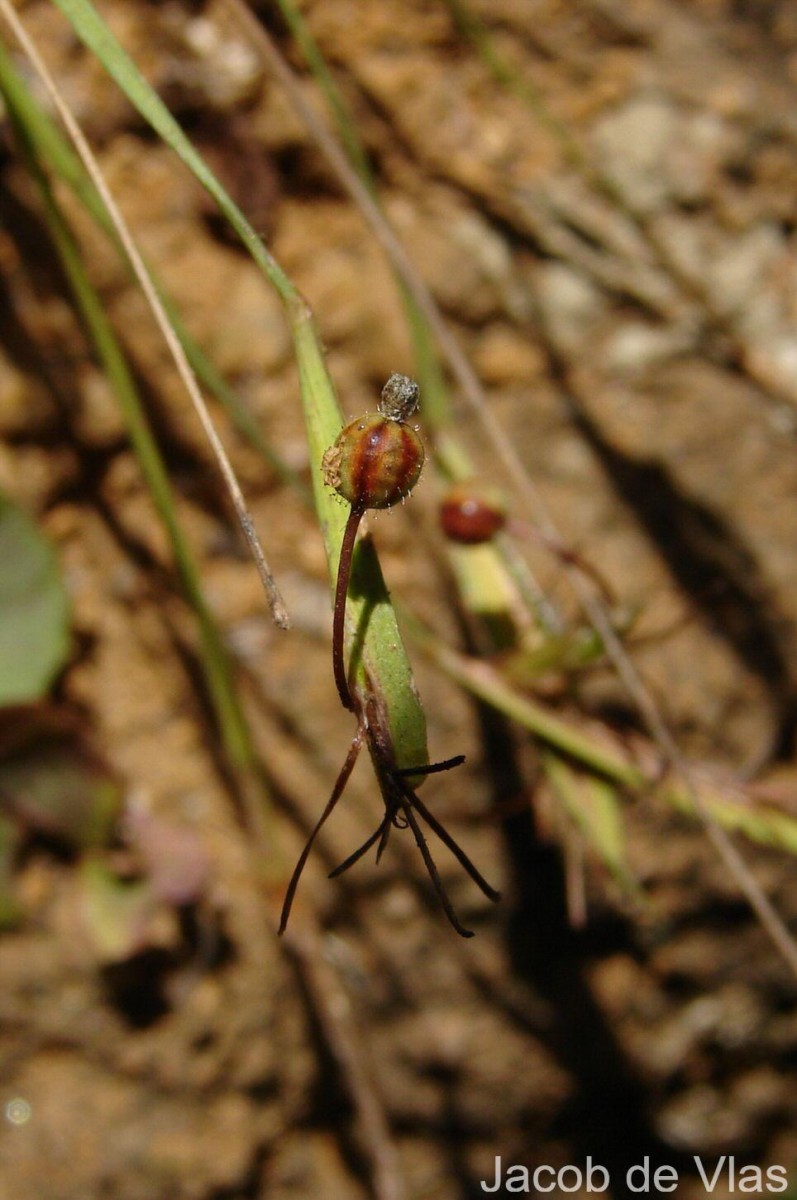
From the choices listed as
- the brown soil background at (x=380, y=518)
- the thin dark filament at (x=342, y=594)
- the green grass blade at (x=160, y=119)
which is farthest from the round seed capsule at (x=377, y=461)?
the brown soil background at (x=380, y=518)

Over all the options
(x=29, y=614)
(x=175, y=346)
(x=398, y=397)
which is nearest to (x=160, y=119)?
(x=175, y=346)

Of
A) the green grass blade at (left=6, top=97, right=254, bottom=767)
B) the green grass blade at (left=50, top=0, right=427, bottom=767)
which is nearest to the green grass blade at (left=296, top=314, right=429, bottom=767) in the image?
the green grass blade at (left=50, top=0, right=427, bottom=767)

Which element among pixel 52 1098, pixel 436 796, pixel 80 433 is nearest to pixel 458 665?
pixel 436 796

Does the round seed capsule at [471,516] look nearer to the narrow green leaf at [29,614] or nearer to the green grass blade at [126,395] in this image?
the green grass blade at [126,395]

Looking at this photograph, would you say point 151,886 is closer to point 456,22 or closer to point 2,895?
point 2,895

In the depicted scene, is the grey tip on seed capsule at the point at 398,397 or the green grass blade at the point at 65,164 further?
the green grass blade at the point at 65,164

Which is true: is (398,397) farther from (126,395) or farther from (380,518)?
(380,518)
